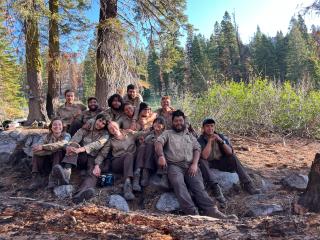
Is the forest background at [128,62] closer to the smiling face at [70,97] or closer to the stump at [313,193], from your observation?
the smiling face at [70,97]

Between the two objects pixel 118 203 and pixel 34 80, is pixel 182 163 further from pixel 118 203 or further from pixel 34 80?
pixel 34 80

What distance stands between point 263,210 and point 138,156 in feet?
7.25

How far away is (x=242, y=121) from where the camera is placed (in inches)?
496

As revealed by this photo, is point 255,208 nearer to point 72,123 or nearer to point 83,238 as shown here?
point 83,238

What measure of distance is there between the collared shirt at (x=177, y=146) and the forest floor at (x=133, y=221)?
69 cm

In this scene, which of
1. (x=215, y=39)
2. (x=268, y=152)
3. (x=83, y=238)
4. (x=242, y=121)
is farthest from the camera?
(x=215, y=39)

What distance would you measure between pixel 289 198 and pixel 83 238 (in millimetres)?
3669

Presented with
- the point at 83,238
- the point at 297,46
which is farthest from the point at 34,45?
the point at 297,46

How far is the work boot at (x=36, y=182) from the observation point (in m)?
6.95

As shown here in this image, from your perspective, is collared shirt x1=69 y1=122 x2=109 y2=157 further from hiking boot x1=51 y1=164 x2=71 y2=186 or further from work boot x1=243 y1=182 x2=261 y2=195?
work boot x1=243 y1=182 x2=261 y2=195

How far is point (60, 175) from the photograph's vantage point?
21.6 ft

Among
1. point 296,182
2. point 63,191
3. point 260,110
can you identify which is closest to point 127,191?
point 63,191

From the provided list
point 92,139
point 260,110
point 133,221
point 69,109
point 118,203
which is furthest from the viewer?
point 260,110

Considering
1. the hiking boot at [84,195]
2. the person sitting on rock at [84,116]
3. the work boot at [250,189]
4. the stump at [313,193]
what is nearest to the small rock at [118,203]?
the hiking boot at [84,195]
